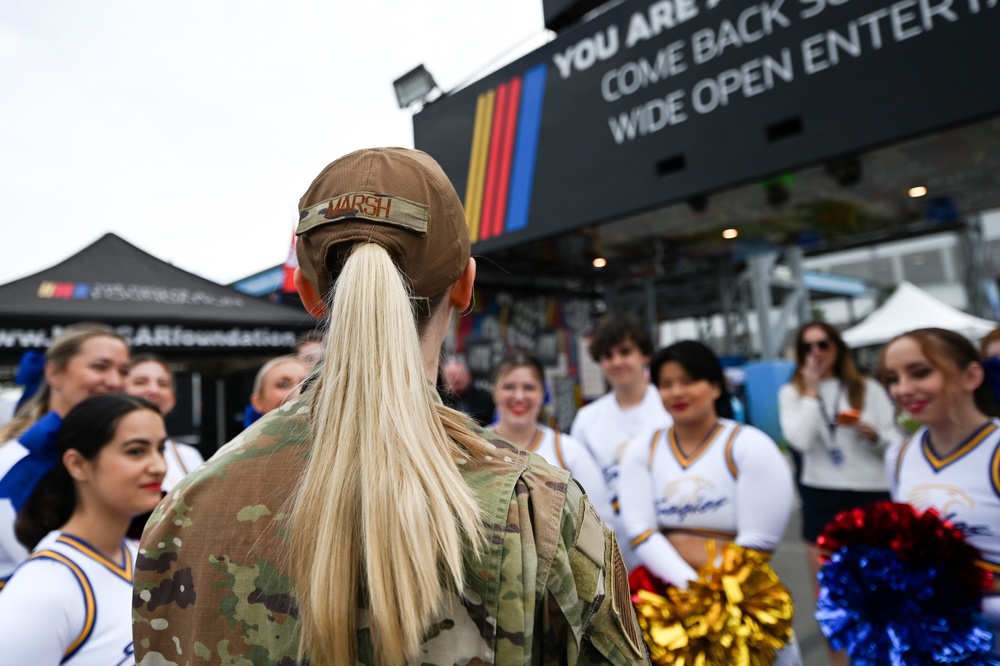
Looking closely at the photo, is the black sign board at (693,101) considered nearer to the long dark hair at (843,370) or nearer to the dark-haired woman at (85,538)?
the long dark hair at (843,370)

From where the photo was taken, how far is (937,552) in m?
1.83

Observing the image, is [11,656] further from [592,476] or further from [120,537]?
[592,476]

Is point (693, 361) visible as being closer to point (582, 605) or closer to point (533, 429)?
point (533, 429)

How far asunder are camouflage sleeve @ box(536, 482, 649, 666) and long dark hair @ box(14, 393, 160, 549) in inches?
66.7

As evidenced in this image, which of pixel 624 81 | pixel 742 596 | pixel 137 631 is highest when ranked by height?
pixel 624 81

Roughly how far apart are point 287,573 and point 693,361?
6.45 ft

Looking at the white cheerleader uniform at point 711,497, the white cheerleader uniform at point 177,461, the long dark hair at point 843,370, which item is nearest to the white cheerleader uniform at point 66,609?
the white cheerleader uniform at point 177,461

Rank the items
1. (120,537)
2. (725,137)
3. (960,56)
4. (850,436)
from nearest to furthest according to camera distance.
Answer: (120,537), (960,56), (850,436), (725,137)

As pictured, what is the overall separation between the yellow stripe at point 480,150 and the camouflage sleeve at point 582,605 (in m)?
4.85

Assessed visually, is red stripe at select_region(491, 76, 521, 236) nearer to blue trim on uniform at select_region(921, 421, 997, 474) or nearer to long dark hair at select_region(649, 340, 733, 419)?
long dark hair at select_region(649, 340, 733, 419)

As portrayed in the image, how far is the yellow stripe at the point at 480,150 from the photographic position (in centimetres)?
551

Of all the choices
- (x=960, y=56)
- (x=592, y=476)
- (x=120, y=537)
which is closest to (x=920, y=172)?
(x=960, y=56)

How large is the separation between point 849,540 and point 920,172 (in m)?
3.98

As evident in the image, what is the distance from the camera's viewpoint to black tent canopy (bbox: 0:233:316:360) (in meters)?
4.28
